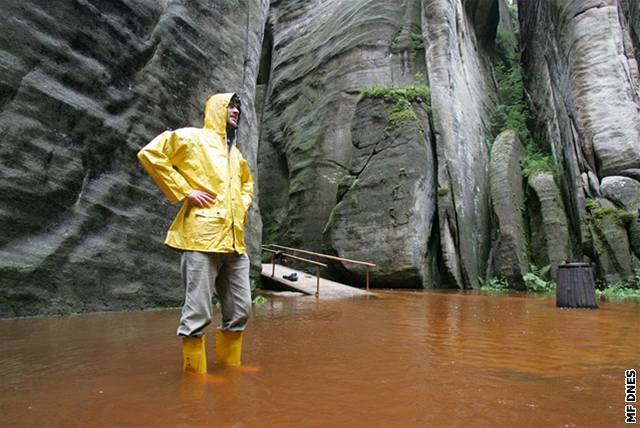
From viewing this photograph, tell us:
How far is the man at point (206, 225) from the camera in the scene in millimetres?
3109

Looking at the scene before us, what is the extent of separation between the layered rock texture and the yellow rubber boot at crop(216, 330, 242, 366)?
379 centimetres

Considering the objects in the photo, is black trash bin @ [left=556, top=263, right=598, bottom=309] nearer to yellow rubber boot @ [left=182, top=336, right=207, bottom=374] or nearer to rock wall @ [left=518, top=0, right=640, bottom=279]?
rock wall @ [left=518, top=0, right=640, bottom=279]

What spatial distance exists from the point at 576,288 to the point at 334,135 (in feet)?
38.3

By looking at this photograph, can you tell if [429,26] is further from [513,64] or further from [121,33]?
[121,33]

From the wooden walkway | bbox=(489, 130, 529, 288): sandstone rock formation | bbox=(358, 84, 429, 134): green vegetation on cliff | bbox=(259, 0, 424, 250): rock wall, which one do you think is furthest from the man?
bbox=(259, 0, 424, 250): rock wall

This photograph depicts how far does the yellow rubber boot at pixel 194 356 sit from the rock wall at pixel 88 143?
3.84 metres

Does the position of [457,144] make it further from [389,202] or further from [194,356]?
[194,356]

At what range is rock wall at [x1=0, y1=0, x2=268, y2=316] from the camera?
605cm

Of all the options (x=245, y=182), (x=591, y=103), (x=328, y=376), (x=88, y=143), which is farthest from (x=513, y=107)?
(x=328, y=376)

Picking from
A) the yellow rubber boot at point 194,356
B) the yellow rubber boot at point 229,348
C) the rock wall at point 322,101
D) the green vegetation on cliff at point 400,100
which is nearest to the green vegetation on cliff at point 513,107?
the green vegetation on cliff at point 400,100

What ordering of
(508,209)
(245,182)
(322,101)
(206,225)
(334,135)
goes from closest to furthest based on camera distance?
1. (206,225)
2. (245,182)
3. (508,209)
4. (334,135)
5. (322,101)

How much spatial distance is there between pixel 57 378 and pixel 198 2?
8.04 metres

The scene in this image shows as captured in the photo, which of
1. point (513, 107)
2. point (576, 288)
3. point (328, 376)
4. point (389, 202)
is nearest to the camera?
point (328, 376)

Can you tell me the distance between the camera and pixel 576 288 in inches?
294
